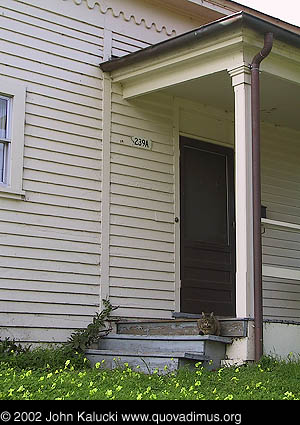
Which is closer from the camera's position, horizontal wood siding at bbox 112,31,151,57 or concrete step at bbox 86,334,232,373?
concrete step at bbox 86,334,232,373

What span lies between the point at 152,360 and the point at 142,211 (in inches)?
101

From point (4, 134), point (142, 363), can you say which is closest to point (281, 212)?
point (142, 363)

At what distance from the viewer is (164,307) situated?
920 centimetres

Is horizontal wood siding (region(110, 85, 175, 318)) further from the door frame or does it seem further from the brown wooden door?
the brown wooden door

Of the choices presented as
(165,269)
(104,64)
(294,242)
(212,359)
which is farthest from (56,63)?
(294,242)

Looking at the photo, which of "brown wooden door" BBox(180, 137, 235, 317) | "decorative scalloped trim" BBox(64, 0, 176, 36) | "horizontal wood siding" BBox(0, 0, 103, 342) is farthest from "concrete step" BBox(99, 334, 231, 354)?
"decorative scalloped trim" BBox(64, 0, 176, 36)

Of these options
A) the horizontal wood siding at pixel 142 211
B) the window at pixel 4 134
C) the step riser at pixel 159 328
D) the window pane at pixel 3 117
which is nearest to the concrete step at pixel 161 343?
the step riser at pixel 159 328

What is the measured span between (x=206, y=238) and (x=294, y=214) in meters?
1.94

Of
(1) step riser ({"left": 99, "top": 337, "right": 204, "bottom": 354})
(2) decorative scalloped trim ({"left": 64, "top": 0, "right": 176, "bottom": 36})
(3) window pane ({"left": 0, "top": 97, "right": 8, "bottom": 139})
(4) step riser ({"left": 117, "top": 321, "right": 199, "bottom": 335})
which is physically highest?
(2) decorative scalloped trim ({"left": 64, "top": 0, "right": 176, "bottom": 36})

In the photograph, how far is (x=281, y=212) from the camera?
10953mm

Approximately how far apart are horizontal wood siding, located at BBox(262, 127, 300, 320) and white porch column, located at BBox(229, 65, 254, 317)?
3.08m

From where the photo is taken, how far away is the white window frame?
803 cm

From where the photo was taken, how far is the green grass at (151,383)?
541 centimetres
